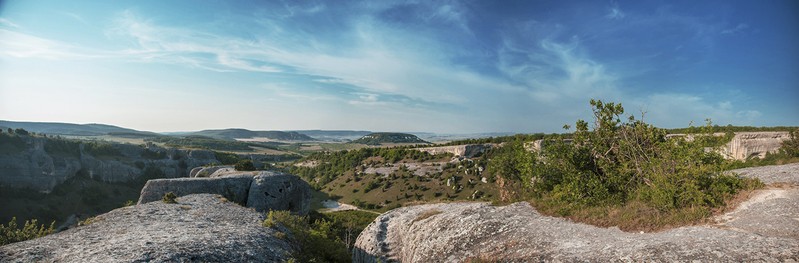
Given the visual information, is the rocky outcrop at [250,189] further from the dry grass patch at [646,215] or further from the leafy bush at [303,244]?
the dry grass patch at [646,215]

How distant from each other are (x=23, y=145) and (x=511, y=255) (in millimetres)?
78685

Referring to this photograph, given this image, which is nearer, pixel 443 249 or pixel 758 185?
pixel 758 185

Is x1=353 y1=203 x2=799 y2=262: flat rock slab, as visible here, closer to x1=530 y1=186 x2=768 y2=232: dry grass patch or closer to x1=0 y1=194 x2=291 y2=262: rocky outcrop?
x1=530 y1=186 x2=768 y2=232: dry grass patch

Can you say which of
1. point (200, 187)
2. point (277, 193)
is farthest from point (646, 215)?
point (200, 187)

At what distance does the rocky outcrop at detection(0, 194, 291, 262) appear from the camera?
32.3 feet

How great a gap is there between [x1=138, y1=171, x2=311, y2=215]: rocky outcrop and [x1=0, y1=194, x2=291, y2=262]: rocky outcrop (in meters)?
12.5

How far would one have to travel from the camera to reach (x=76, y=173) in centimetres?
5728

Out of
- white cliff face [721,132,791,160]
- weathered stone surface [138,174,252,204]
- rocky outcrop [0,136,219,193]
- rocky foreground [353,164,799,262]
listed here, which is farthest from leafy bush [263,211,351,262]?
white cliff face [721,132,791,160]

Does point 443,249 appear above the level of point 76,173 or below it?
above

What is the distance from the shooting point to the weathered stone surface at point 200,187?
1119 inches

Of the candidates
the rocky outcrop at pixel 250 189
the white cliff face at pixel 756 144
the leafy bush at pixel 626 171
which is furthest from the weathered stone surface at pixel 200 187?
the white cliff face at pixel 756 144

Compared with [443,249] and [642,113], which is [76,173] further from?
[642,113]

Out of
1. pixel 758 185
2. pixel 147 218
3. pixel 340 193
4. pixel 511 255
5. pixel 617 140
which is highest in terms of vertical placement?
pixel 617 140

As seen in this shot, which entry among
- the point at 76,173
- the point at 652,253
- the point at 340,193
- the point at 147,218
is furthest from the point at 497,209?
the point at 76,173
